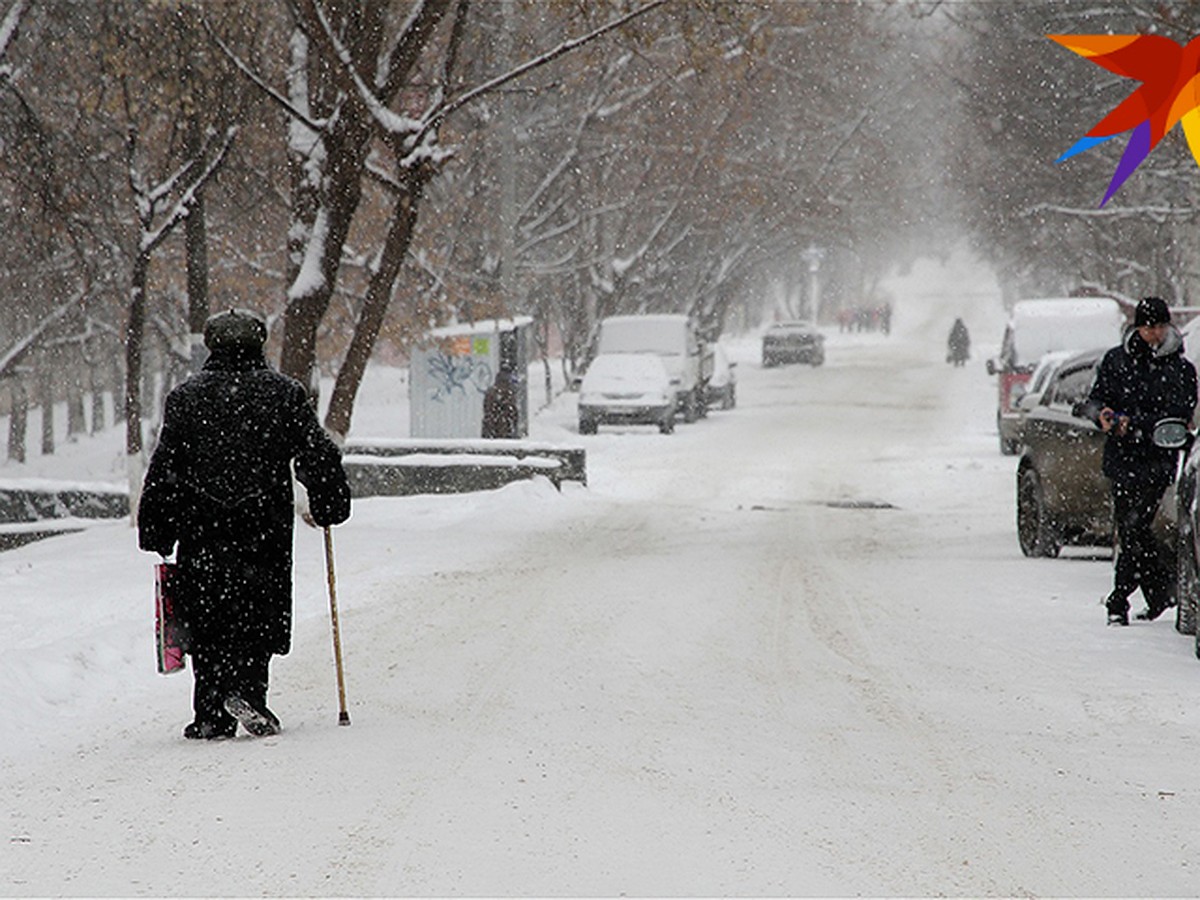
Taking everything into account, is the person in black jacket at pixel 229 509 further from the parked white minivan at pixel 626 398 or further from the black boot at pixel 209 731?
the parked white minivan at pixel 626 398

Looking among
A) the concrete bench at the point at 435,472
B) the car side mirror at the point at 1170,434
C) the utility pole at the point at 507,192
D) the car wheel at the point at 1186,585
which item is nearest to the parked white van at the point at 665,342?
the utility pole at the point at 507,192

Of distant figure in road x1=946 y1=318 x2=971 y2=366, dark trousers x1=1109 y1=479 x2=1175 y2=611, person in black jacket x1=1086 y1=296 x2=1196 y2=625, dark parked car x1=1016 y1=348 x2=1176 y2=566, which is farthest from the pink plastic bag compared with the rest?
distant figure in road x1=946 y1=318 x2=971 y2=366

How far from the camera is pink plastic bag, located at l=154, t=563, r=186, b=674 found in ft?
22.3

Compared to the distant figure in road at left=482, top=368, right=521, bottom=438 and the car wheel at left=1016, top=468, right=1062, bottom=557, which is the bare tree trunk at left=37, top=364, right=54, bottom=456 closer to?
the distant figure in road at left=482, top=368, right=521, bottom=438

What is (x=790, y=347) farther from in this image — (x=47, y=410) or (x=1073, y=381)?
(x=1073, y=381)

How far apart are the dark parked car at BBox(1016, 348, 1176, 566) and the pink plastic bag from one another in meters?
7.66

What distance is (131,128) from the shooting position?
17.6 m

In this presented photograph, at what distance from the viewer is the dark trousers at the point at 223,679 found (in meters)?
6.86

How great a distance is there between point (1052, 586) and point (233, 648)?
7.05 metres

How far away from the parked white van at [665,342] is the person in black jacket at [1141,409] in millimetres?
27017

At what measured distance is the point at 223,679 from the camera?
689cm

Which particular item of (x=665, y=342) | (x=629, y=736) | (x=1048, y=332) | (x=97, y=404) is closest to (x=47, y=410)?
(x=97, y=404)

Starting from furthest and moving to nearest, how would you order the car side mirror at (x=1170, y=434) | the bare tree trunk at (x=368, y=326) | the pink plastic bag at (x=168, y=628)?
1. the bare tree trunk at (x=368, y=326)
2. the car side mirror at (x=1170, y=434)
3. the pink plastic bag at (x=168, y=628)

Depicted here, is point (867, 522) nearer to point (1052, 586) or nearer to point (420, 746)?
point (1052, 586)
